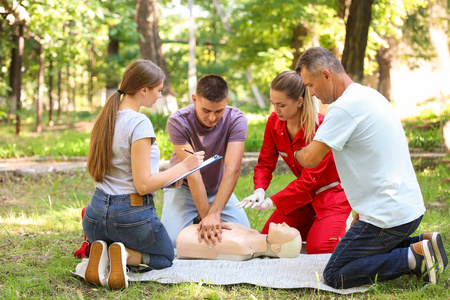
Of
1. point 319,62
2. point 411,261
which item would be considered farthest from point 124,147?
point 411,261

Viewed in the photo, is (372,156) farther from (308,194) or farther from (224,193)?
(224,193)

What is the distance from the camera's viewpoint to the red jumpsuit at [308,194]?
3.32 m

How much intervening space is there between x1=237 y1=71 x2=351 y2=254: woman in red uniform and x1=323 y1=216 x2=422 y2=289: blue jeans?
0.64m

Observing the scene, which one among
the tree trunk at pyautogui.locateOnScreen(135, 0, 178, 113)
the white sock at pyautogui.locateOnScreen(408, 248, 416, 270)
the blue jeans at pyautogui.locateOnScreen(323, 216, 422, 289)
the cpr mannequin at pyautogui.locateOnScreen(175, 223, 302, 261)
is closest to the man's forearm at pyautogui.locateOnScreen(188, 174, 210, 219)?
the cpr mannequin at pyautogui.locateOnScreen(175, 223, 302, 261)

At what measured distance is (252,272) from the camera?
288 centimetres

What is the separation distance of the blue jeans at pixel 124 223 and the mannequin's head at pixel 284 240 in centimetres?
70

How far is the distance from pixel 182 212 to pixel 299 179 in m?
0.89

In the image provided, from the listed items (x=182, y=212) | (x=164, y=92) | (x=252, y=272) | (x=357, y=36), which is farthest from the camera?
(x=164, y=92)

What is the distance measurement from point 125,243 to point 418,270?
5.11ft

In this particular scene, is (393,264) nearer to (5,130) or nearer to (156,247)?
(156,247)

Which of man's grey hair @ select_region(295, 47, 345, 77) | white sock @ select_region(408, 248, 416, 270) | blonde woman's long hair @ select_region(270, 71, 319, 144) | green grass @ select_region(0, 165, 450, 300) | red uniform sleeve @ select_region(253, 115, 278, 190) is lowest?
green grass @ select_region(0, 165, 450, 300)

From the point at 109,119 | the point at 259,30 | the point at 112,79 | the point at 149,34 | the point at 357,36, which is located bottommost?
the point at 109,119

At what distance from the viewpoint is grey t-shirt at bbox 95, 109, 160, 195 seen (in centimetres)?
272

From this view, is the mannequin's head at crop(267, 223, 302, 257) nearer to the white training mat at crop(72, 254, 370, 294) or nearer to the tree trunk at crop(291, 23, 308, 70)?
the white training mat at crop(72, 254, 370, 294)
